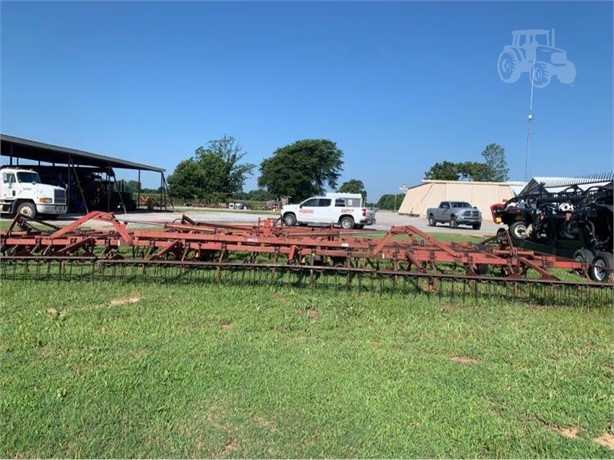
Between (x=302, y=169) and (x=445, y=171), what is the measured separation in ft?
123

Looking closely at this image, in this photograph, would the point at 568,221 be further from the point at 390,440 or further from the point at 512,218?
the point at 390,440

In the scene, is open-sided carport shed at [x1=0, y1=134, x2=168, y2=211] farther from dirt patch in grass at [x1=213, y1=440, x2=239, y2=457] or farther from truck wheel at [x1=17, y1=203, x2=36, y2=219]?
dirt patch in grass at [x1=213, y1=440, x2=239, y2=457]

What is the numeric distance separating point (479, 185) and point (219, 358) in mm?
52011

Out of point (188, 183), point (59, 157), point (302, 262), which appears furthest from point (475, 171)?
point (302, 262)

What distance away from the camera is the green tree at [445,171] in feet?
305

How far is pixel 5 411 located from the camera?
2.87 m

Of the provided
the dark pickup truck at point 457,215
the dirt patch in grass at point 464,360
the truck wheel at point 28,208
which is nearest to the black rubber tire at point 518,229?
the dirt patch in grass at point 464,360

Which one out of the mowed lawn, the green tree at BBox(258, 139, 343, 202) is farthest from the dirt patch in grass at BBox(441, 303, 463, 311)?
the green tree at BBox(258, 139, 343, 202)

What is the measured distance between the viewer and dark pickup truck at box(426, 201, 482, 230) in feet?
93.0

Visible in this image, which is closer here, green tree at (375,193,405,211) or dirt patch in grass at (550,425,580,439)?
dirt patch in grass at (550,425,580,439)

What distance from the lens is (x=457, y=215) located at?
28.8 m

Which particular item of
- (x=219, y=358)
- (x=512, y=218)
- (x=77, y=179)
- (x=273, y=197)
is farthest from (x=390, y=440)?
(x=273, y=197)

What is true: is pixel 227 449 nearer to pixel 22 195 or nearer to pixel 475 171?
pixel 22 195

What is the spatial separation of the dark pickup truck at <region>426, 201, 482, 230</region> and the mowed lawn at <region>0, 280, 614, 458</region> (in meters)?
23.8
